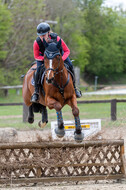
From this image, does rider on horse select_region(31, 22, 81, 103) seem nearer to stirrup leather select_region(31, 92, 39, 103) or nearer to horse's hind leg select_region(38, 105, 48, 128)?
stirrup leather select_region(31, 92, 39, 103)

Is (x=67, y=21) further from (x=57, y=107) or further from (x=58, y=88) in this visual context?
(x=57, y=107)

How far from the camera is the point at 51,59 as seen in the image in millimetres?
5629

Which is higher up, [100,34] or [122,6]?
[122,6]

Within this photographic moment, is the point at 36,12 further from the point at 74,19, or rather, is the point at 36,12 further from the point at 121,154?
the point at 121,154

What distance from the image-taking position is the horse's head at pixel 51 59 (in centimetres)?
551

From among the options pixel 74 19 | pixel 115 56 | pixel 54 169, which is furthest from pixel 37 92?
pixel 115 56

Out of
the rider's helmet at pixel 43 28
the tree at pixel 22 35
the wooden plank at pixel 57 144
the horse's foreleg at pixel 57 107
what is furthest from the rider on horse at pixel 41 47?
the tree at pixel 22 35

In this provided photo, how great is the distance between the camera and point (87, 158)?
6.08 meters

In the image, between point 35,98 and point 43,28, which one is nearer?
point 43,28

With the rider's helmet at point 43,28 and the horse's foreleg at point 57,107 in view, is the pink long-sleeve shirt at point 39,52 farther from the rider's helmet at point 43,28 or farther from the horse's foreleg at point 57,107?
the horse's foreleg at point 57,107

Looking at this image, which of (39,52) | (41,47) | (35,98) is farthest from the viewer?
(35,98)

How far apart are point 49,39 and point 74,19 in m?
33.1

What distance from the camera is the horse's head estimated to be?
551 cm

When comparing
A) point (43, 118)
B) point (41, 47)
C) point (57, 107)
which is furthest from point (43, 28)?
point (43, 118)
